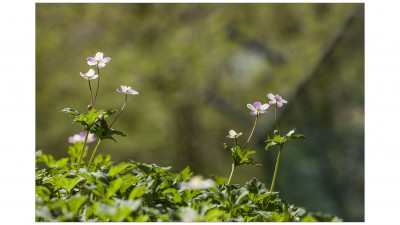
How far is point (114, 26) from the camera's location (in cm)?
657

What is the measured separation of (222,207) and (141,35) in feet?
19.8

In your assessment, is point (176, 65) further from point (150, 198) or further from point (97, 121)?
point (150, 198)

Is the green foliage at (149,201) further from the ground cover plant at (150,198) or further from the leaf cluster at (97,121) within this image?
the leaf cluster at (97,121)

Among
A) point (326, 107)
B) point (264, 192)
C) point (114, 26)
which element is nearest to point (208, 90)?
point (114, 26)

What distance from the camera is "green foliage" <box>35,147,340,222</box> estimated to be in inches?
31.8

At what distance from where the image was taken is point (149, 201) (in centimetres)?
92

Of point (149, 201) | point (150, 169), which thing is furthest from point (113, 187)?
point (150, 169)

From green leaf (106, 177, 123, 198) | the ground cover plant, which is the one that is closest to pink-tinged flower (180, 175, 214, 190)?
the ground cover plant

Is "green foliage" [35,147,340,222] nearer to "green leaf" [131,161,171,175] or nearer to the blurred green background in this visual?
"green leaf" [131,161,171,175]

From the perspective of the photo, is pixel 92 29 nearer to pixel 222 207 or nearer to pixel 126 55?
pixel 126 55

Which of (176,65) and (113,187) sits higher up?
(176,65)

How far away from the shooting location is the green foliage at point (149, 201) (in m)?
0.81

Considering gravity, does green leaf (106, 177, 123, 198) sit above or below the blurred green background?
below

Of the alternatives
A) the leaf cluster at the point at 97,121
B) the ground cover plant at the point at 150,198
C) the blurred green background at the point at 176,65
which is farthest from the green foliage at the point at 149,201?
the blurred green background at the point at 176,65
